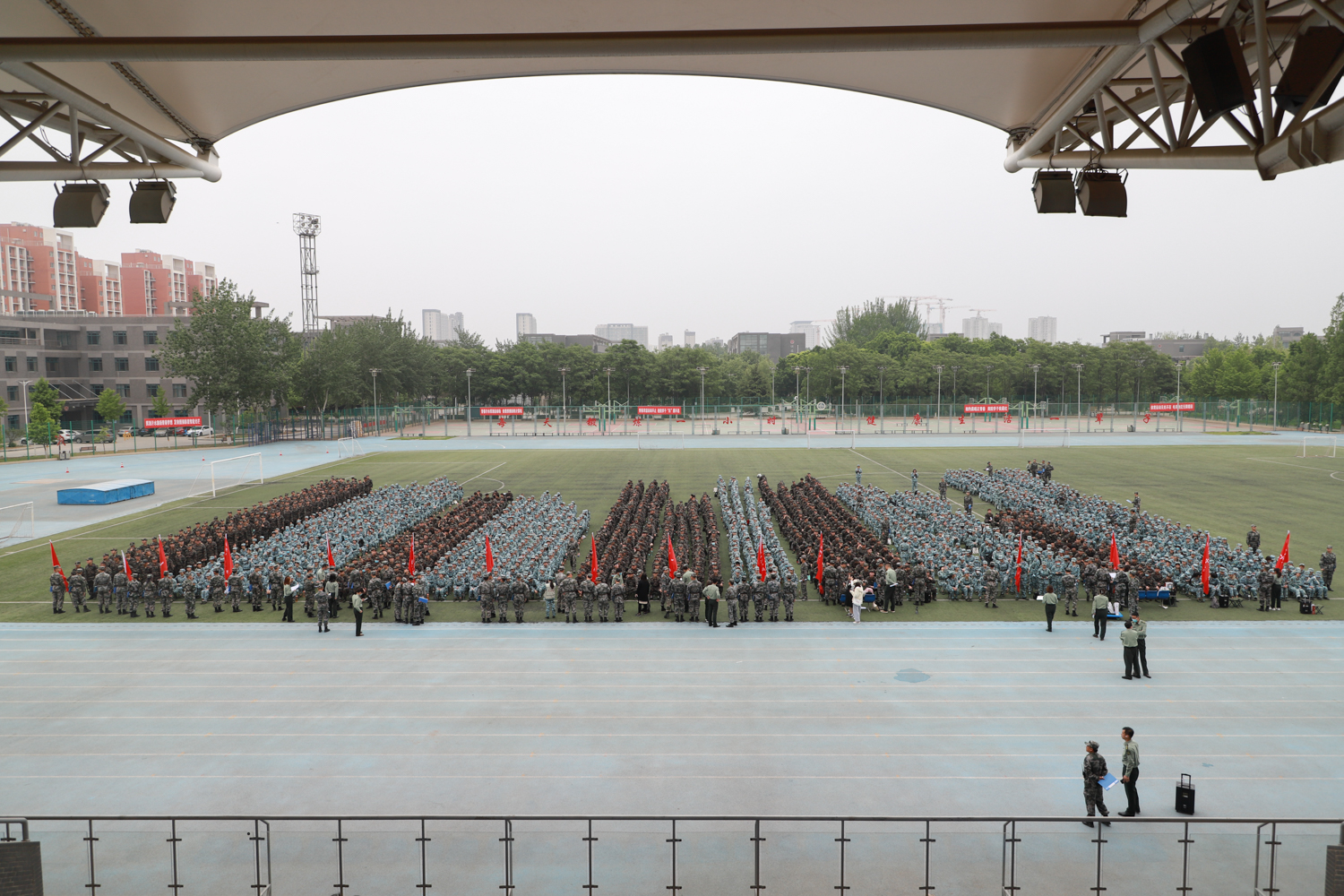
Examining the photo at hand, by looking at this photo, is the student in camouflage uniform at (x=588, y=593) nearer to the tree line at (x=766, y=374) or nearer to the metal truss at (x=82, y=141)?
the metal truss at (x=82, y=141)

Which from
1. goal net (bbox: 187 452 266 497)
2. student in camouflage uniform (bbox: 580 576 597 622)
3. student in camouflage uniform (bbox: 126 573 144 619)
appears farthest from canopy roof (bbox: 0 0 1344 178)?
goal net (bbox: 187 452 266 497)

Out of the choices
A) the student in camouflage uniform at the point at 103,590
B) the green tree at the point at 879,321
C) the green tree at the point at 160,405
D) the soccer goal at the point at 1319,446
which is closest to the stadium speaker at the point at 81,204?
the student in camouflage uniform at the point at 103,590

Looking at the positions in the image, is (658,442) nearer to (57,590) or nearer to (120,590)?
(120,590)

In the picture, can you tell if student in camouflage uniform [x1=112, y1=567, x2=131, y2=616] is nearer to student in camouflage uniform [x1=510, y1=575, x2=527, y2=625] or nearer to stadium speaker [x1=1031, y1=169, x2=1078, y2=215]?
student in camouflage uniform [x1=510, y1=575, x2=527, y2=625]

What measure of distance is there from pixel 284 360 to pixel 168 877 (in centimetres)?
6690

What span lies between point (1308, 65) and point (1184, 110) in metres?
1.51

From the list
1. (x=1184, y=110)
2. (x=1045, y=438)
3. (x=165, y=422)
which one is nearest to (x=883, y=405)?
(x=1045, y=438)

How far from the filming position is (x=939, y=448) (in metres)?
55.4

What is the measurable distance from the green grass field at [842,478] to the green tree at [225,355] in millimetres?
17796

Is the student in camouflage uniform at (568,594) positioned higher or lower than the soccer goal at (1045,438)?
lower

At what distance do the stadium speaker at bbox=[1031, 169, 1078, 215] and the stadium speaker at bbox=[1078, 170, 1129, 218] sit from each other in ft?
0.97

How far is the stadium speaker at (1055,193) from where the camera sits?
28.3 ft

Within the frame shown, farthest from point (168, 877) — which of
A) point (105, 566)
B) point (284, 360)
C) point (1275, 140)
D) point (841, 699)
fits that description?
point (284, 360)

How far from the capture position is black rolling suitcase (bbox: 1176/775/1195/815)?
8797mm
